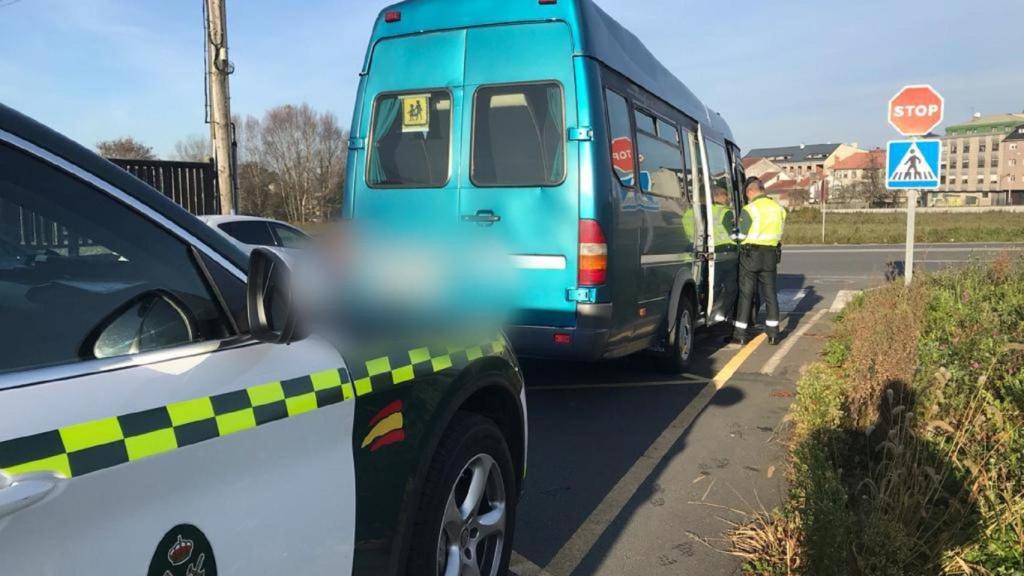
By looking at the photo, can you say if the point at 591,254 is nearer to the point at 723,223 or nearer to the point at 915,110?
the point at 723,223

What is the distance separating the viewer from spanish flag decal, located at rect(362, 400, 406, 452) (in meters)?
2.14

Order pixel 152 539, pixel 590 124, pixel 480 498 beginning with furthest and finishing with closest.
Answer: pixel 590 124 → pixel 480 498 → pixel 152 539

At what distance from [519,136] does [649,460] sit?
2.40 m

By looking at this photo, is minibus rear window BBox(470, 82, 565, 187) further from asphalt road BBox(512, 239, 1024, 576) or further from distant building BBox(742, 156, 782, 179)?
distant building BBox(742, 156, 782, 179)

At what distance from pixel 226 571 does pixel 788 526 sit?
96.2 inches

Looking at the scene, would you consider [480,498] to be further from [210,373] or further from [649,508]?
[649,508]

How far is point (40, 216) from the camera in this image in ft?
5.53

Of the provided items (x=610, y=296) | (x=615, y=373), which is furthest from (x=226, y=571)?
(x=615, y=373)

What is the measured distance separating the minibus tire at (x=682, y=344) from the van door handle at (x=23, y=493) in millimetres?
6063

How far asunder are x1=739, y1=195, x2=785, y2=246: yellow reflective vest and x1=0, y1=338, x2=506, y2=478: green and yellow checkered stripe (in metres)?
7.29

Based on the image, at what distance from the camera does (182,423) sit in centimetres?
158

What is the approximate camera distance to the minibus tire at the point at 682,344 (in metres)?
7.03

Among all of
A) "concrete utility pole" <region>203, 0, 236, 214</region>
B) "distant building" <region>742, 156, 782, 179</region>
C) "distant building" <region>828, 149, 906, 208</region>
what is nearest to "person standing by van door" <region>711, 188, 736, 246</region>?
"concrete utility pole" <region>203, 0, 236, 214</region>

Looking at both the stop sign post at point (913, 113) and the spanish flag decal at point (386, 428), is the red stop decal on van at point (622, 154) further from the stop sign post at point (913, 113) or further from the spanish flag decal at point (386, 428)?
Result: the stop sign post at point (913, 113)
